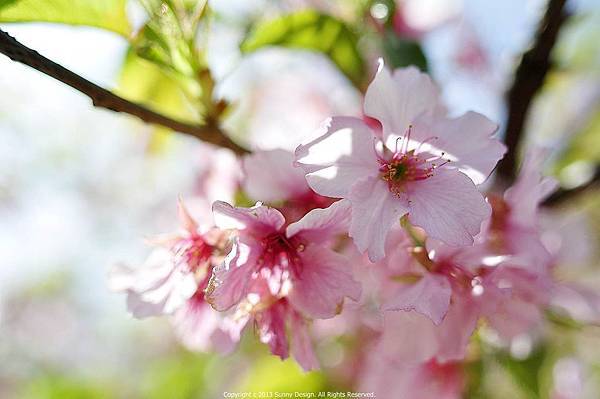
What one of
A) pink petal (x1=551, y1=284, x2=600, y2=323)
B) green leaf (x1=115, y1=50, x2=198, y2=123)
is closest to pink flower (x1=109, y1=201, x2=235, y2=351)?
green leaf (x1=115, y1=50, x2=198, y2=123)

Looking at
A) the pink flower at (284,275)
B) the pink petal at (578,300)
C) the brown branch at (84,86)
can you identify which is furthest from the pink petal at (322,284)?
the pink petal at (578,300)

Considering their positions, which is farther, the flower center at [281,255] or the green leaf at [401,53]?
the green leaf at [401,53]

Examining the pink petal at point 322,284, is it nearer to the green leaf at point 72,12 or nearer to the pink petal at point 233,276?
the pink petal at point 233,276

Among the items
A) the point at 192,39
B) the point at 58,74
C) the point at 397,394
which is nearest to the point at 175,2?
the point at 192,39

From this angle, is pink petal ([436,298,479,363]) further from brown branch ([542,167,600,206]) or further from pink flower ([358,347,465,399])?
brown branch ([542,167,600,206])

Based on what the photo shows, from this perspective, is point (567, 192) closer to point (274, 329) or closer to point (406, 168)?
point (406, 168)

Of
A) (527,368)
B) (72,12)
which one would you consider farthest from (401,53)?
(527,368)

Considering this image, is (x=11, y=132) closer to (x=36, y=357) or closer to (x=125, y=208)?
(x=125, y=208)
